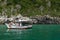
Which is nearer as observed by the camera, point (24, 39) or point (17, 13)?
point (24, 39)

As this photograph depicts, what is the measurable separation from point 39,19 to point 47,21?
6.23 metres

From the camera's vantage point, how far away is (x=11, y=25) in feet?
390

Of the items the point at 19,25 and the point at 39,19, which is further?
the point at 39,19

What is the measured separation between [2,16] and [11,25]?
226ft

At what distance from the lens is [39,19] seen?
6998 inches

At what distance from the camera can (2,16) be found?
186500 millimetres

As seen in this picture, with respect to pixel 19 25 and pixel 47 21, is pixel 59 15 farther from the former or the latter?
pixel 19 25

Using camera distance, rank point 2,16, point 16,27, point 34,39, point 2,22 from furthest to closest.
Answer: point 2,16
point 2,22
point 16,27
point 34,39

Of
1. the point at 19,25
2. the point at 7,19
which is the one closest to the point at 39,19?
the point at 7,19

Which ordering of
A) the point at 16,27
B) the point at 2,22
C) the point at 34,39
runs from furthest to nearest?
the point at 2,22 → the point at 16,27 → the point at 34,39

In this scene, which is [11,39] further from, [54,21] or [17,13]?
[17,13]

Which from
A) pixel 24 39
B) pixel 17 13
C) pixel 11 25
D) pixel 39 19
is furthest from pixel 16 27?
pixel 17 13

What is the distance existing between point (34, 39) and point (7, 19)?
10940 cm

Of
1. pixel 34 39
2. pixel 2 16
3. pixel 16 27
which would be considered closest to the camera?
pixel 34 39
